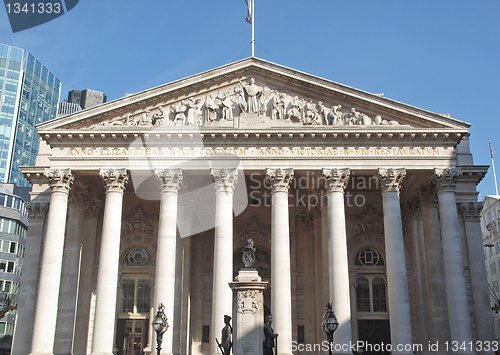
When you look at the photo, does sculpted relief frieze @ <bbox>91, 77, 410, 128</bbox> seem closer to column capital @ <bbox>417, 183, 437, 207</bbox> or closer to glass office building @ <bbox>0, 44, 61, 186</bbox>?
column capital @ <bbox>417, 183, 437, 207</bbox>

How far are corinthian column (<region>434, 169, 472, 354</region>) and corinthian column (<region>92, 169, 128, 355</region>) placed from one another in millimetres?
19201

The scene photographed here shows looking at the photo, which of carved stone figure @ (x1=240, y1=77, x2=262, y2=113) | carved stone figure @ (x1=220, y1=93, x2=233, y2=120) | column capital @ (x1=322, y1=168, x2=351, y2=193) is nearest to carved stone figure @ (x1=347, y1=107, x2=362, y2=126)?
column capital @ (x1=322, y1=168, x2=351, y2=193)

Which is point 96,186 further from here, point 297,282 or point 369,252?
point 369,252

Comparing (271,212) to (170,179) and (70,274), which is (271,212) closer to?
(170,179)

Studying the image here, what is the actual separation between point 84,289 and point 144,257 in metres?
5.25

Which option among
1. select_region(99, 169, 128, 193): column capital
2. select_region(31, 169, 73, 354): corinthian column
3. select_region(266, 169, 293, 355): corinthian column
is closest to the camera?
select_region(266, 169, 293, 355): corinthian column

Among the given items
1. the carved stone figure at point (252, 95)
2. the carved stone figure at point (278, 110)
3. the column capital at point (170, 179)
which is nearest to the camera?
the column capital at point (170, 179)

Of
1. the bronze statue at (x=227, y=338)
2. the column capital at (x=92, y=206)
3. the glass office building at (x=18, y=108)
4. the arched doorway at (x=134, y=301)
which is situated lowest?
the bronze statue at (x=227, y=338)

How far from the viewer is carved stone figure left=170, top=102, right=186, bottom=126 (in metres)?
34.3

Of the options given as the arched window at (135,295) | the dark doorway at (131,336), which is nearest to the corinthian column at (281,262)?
the dark doorway at (131,336)

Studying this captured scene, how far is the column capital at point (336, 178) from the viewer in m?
33.0

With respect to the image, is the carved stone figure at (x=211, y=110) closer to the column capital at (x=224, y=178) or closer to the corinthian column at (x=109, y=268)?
the column capital at (x=224, y=178)

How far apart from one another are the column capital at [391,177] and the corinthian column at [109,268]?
15574 millimetres

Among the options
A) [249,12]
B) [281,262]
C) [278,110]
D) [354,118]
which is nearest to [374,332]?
[281,262]
